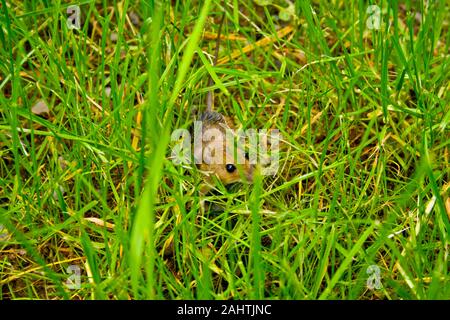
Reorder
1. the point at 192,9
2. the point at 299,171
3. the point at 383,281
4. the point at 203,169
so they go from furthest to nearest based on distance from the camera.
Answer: the point at 192,9 < the point at 299,171 < the point at 203,169 < the point at 383,281

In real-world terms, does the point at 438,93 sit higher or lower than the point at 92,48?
lower

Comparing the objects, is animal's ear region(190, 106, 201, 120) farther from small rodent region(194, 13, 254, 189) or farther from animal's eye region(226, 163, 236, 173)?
animal's eye region(226, 163, 236, 173)

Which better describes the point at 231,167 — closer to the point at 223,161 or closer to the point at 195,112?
the point at 223,161

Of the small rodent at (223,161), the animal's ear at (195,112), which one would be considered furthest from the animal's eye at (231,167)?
the animal's ear at (195,112)

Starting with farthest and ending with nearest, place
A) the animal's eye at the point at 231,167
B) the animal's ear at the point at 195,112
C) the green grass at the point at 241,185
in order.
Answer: the animal's ear at the point at 195,112 → the animal's eye at the point at 231,167 → the green grass at the point at 241,185

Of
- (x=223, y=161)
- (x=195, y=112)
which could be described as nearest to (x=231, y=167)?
(x=223, y=161)

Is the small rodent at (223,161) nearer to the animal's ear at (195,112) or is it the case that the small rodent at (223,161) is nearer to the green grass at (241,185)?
the green grass at (241,185)

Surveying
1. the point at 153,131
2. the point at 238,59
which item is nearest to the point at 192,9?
the point at 238,59

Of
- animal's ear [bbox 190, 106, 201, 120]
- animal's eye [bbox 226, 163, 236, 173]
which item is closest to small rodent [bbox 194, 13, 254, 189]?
animal's eye [bbox 226, 163, 236, 173]
